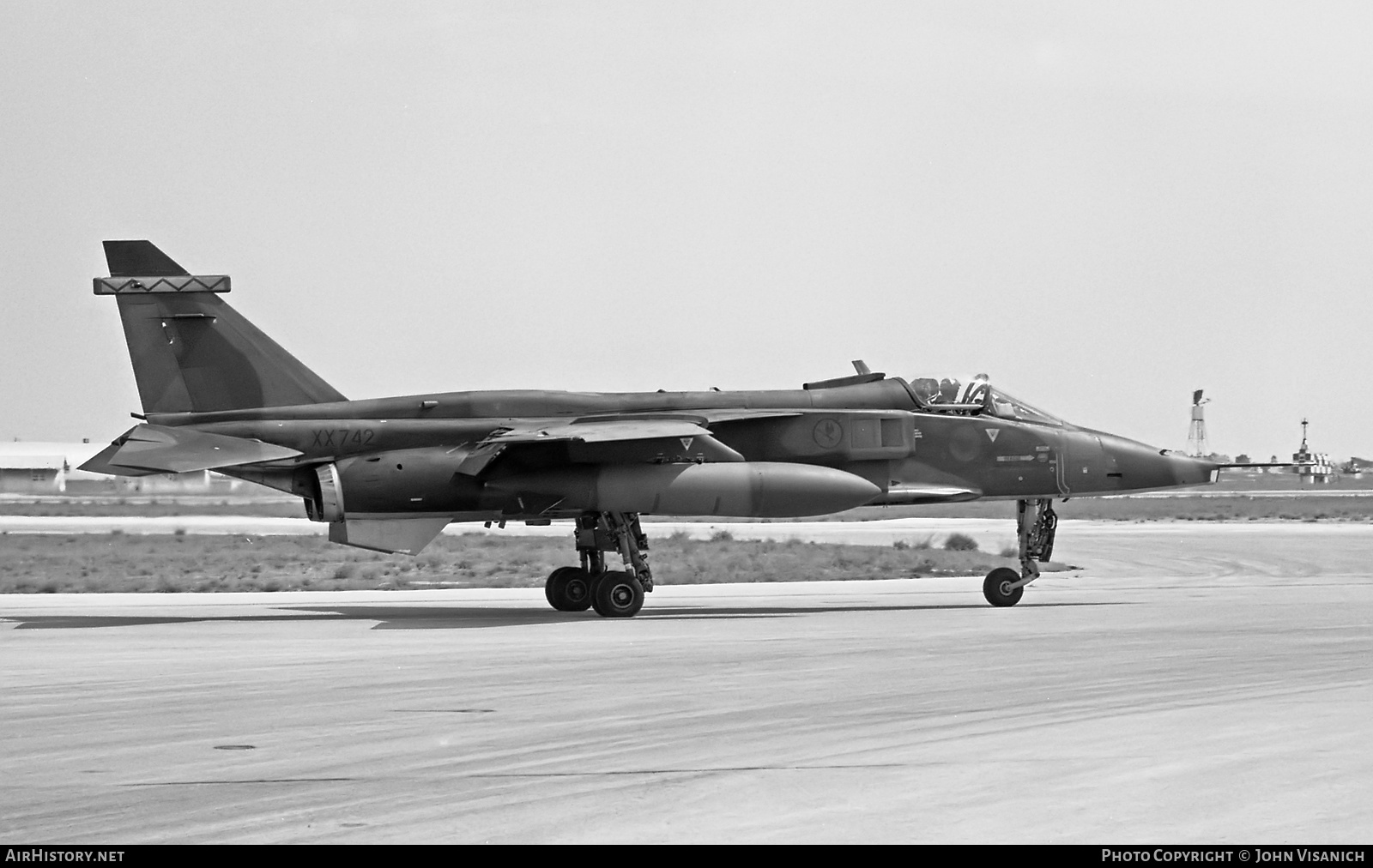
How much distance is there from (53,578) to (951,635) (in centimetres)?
1847

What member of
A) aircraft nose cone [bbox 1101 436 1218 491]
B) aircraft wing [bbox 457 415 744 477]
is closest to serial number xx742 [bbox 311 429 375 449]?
aircraft wing [bbox 457 415 744 477]

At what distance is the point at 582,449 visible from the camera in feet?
64.6

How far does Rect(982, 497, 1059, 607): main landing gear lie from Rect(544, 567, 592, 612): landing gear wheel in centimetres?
550

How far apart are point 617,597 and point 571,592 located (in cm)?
188

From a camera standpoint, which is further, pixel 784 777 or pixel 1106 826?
pixel 784 777

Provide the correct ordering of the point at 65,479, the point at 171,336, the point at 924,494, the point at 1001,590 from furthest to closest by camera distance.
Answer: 1. the point at 65,479
2. the point at 924,494
3. the point at 1001,590
4. the point at 171,336

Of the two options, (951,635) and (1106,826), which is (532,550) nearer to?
(951,635)

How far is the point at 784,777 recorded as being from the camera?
314 inches

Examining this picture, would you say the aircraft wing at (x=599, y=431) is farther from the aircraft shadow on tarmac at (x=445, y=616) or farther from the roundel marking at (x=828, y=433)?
the aircraft shadow on tarmac at (x=445, y=616)

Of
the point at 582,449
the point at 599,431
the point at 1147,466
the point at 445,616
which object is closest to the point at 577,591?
the point at 445,616

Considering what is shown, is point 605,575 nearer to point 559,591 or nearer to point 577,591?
point 577,591

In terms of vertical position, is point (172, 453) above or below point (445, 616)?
above

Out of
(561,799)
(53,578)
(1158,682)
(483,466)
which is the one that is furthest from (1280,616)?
(53,578)

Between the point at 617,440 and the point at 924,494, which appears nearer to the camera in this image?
the point at 617,440
